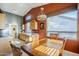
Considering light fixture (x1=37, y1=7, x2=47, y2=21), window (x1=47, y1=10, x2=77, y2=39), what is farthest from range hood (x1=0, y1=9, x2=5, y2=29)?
window (x1=47, y1=10, x2=77, y2=39)

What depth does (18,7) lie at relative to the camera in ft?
7.38

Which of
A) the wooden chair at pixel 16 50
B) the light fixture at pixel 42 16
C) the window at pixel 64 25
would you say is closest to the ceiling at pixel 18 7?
the light fixture at pixel 42 16

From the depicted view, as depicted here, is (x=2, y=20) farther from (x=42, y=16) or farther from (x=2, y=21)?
(x=42, y=16)

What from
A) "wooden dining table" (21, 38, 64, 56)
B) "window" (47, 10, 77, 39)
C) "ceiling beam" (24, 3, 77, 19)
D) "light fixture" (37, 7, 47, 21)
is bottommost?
"wooden dining table" (21, 38, 64, 56)

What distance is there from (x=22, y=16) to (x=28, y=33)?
0.35 metres

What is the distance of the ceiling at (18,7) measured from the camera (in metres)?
2.21

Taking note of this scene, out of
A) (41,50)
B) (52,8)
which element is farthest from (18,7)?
(41,50)

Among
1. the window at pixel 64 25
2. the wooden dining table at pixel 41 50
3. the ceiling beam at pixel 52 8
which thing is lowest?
the wooden dining table at pixel 41 50

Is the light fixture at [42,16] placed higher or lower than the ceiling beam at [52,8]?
lower

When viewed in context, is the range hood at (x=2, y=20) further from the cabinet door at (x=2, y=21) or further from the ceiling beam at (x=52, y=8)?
the ceiling beam at (x=52, y=8)

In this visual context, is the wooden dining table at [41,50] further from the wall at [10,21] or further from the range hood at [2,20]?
the range hood at [2,20]

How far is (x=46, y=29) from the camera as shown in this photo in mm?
2240

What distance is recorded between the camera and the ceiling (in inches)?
87.0

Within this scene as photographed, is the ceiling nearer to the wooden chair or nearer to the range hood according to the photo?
the range hood
